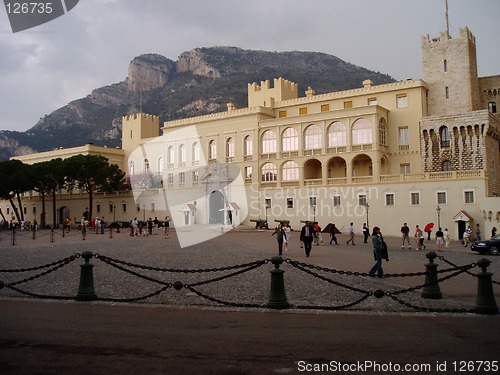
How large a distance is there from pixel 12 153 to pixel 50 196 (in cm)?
9242

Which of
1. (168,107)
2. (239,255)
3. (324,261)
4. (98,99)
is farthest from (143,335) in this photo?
(98,99)

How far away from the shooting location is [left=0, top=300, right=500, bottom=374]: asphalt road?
5711 millimetres

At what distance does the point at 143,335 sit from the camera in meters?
7.26

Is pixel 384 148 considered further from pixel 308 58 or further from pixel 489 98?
pixel 308 58

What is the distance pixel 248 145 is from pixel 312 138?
8321 mm

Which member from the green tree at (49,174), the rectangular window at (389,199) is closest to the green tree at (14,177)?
the green tree at (49,174)

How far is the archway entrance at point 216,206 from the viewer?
57.3 meters

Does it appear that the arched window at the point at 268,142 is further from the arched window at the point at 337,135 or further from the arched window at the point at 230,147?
the arched window at the point at 337,135

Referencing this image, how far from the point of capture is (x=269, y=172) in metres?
53.7

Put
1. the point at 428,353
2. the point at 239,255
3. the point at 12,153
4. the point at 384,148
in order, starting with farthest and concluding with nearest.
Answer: the point at 12,153
the point at 384,148
the point at 239,255
the point at 428,353

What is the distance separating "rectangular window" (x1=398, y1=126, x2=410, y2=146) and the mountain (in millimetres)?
83420

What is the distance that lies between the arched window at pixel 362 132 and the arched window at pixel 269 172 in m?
9.57

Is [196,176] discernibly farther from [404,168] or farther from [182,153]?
[404,168]

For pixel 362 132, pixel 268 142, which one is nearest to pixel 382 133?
pixel 362 132
